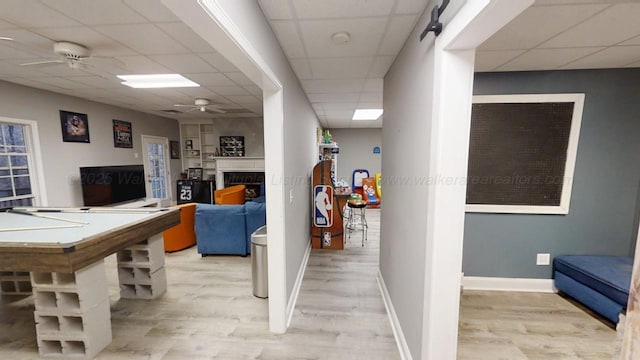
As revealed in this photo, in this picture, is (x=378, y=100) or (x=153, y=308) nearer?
(x=153, y=308)

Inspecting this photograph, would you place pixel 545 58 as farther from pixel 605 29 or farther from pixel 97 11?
pixel 97 11

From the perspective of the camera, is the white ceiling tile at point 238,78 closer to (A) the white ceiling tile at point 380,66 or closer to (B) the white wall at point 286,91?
(B) the white wall at point 286,91

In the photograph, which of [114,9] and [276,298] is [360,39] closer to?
[114,9]

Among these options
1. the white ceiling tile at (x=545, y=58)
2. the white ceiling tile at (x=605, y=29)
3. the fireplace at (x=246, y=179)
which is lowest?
the fireplace at (x=246, y=179)

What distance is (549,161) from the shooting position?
263cm

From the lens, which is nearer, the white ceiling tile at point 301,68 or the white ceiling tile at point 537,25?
the white ceiling tile at point 537,25

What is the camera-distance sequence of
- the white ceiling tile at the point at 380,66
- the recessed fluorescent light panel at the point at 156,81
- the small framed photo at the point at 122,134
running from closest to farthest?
the white ceiling tile at the point at 380,66 → the recessed fluorescent light panel at the point at 156,81 → the small framed photo at the point at 122,134

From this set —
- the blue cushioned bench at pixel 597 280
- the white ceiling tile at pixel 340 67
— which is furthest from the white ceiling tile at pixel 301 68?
the blue cushioned bench at pixel 597 280

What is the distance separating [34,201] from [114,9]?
12.2 feet

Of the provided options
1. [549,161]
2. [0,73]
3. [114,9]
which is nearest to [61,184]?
[0,73]

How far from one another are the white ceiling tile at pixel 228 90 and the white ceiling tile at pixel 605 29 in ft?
11.3

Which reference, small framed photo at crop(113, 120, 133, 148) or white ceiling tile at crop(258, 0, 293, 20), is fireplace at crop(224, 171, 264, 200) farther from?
white ceiling tile at crop(258, 0, 293, 20)

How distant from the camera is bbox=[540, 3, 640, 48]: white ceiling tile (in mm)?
1506

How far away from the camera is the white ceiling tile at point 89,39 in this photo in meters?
1.96
